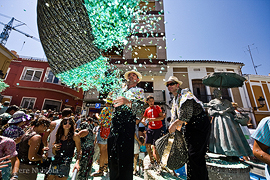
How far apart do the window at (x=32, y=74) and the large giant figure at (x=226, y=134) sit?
21684 millimetres

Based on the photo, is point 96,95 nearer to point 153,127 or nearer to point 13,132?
point 153,127

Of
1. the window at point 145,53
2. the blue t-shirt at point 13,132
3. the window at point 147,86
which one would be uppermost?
the window at point 145,53

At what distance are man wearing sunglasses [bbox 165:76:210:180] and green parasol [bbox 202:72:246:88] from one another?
2817 millimetres

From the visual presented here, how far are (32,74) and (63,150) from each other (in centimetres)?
2038

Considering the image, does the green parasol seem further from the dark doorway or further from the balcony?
the dark doorway

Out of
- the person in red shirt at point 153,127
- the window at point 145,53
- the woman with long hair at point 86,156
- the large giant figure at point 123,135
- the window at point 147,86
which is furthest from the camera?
the window at point 145,53

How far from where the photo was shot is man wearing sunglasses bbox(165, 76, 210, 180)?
2.02 m

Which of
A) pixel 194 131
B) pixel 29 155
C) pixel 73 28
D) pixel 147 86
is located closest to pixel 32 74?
pixel 147 86

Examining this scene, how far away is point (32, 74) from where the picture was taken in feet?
57.9

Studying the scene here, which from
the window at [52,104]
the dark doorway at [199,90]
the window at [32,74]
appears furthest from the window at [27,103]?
the dark doorway at [199,90]

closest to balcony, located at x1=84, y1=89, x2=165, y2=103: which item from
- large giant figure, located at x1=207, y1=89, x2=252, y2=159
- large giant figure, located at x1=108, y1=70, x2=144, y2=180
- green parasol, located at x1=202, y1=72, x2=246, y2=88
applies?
green parasol, located at x1=202, y1=72, x2=246, y2=88

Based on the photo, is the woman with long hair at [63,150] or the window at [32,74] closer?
the woman with long hair at [63,150]

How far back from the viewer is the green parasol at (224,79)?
4258 millimetres

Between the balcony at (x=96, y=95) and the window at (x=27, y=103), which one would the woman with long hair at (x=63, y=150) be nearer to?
the balcony at (x=96, y=95)
